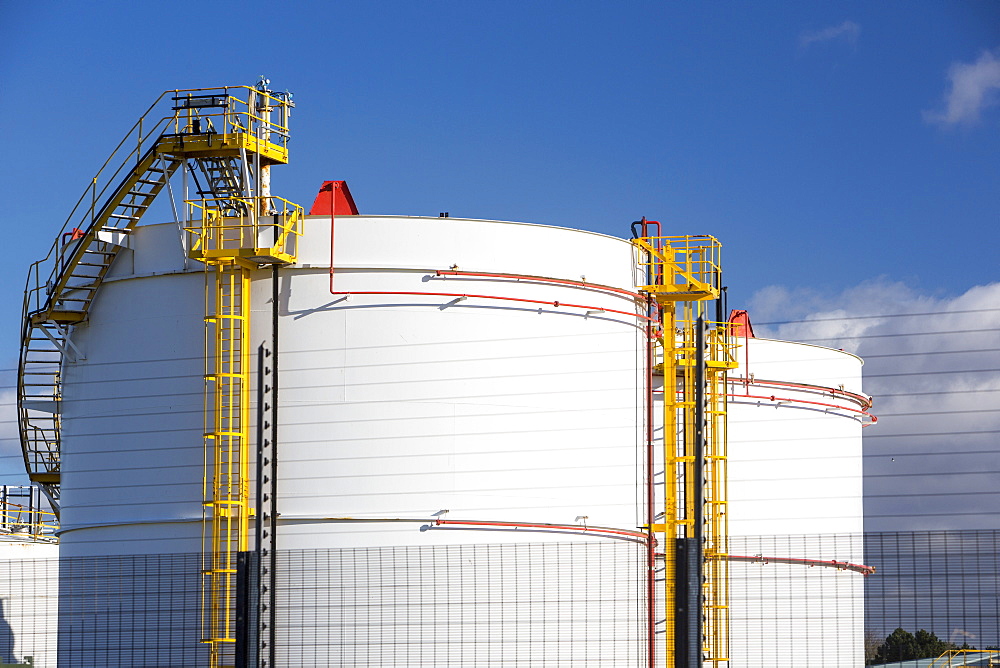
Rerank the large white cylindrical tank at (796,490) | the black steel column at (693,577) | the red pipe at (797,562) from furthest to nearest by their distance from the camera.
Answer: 1. the red pipe at (797,562)
2. the large white cylindrical tank at (796,490)
3. the black steel column at (693,577)

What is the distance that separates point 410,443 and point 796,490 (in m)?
12.0

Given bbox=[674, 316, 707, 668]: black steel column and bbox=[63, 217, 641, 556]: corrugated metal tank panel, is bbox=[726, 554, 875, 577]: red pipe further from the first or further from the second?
bbox=[674, 316, 707, 668]: black steel column

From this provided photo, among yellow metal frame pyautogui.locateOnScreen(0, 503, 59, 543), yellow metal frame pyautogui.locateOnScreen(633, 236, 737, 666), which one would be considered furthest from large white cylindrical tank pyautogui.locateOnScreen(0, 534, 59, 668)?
yellow metal frame pyautogui.locateOnScreen(633, 236, 737, 666)

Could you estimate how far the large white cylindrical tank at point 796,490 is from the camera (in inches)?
1019

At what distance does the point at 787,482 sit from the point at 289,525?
12.7 metres

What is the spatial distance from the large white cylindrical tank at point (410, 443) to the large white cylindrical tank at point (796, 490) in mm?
6564

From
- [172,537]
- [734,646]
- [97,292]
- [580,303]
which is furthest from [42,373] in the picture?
[734,646]

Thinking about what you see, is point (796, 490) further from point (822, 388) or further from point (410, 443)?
point (410, 443)

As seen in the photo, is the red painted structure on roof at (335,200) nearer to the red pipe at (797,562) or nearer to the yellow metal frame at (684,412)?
the yellow metal frame at (684,412)

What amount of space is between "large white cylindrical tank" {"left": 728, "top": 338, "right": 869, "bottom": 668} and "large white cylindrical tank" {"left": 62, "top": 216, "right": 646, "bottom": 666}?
6564mm

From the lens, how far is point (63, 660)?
787 inches

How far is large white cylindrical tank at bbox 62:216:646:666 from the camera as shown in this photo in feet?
61.5

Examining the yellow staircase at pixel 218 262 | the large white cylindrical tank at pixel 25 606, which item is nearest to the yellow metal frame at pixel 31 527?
the large white cylindrical tank at pixel 25 606

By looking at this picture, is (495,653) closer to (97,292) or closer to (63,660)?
(63,660)
